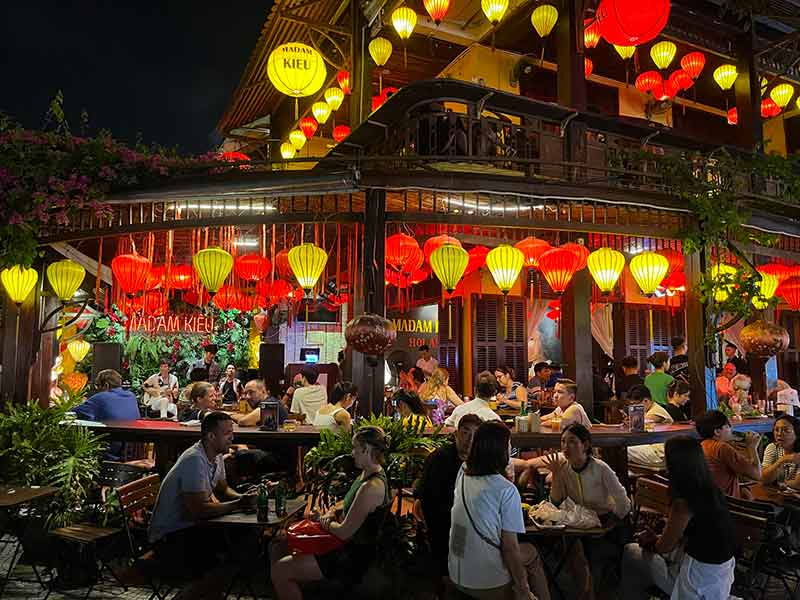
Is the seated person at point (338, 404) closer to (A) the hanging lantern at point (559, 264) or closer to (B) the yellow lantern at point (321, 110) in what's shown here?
(A) the hanging lantern at point (559, 264)

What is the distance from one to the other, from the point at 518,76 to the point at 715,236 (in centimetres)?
740

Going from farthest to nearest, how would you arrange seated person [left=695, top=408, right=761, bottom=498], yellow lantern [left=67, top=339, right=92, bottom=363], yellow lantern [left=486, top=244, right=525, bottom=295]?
yellow lantern [left=67, top=339, right=92, bottom=363]
yellow lantern [left=486, top=244, right=525, bottom=295]
seated person [left=695, top=408, right=761, bottom=498]

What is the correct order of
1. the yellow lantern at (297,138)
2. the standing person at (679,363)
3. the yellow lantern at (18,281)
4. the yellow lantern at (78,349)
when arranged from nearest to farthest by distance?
the yellow lantern at (18,281)
the standing person at (679,363)
the yellow lantern at (78,349)
the yellow lantern at (297,138)

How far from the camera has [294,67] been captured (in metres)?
9.51

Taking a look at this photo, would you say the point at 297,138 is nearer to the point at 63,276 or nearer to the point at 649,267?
the point at 63,276

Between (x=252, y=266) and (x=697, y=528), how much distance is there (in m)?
8.19

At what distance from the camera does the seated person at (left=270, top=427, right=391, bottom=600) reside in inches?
167

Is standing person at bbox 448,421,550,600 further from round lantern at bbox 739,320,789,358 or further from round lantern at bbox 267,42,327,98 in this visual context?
round lantern at bbox 267,42,327,98

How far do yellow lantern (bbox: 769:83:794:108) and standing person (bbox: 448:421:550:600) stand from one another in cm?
1238

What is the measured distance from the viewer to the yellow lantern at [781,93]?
41.8ft

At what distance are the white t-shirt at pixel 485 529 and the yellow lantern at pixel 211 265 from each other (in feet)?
15.9

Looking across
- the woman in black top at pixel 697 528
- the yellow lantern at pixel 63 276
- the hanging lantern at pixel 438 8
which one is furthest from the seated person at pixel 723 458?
the yellow lantern at pixel 63 276

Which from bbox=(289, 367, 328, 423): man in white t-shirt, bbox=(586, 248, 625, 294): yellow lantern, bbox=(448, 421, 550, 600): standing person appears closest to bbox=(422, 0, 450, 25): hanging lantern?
bbox=(586, 248, 625, 294): yellow lantern

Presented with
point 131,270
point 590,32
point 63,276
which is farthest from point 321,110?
point 63,276
